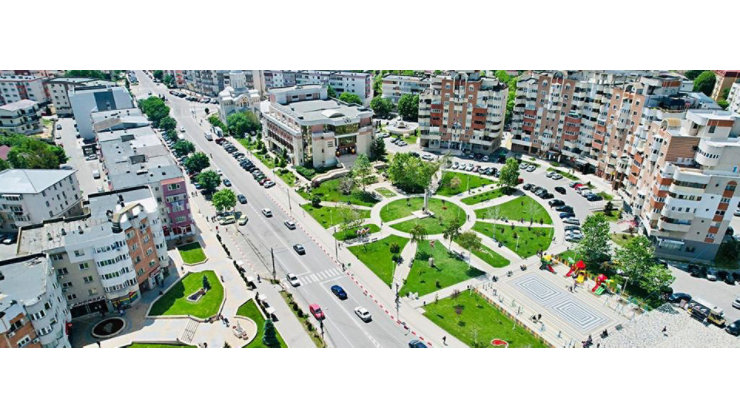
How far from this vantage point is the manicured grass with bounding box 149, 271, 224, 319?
56.8 meters

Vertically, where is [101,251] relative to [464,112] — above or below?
below

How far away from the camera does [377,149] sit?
109250mm

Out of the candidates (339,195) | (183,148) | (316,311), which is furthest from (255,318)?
(183,148)

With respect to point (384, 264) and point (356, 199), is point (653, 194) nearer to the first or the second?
point (384, 264)

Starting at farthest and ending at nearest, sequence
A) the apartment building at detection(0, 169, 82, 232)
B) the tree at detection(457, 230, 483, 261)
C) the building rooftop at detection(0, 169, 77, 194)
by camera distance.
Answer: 1. the building rooftop at detection(0, 169, 77, 194)
2. the apartment building at detection(0, 169, 82, 232)
3. the tree at detection(457, 230, 483, 261)

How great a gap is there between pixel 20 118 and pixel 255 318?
106480mm

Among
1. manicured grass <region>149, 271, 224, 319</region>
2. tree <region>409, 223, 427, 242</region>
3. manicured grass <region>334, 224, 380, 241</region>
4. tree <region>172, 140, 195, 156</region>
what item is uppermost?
tree <region>172, 140, 195, 156</region>

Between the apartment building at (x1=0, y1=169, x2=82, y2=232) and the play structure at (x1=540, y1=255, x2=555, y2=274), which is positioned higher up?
the apartment building at (x1=0, y1=169, x2=82, y2=232)

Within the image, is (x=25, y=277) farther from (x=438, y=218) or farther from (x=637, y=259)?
(x=637, y=259)

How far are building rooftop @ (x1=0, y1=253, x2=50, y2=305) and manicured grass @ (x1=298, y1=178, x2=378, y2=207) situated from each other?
48.7m

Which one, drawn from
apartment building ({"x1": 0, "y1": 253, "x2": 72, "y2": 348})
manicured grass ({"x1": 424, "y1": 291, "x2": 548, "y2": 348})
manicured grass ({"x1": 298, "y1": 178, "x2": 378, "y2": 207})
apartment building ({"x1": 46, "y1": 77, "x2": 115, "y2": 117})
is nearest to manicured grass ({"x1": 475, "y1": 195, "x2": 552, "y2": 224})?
manicured grass ({"x1": 298, "y1": 178, "x2": 378, "y2": 207})

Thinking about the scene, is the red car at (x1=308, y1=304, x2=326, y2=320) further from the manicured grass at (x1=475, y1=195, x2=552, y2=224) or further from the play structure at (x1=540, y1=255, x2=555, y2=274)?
the manicured grass at (x1=475, y1=195, x2=552, y2=224)

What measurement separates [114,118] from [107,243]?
55.2 m

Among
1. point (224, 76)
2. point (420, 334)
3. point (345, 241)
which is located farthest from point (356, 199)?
point (224, 76)
